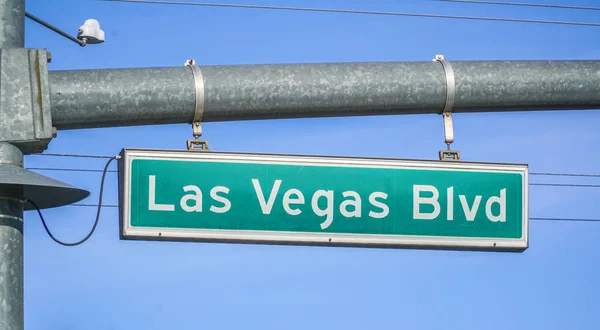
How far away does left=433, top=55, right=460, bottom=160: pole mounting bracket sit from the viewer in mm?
5348

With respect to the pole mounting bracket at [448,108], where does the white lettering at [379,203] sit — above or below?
below

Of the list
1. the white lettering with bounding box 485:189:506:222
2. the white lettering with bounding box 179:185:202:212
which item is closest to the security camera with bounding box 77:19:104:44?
the white lettering with bounding box 179:185:202:212

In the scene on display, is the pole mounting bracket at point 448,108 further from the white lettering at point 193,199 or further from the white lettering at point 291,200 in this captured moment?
the white lettering at point 193,199

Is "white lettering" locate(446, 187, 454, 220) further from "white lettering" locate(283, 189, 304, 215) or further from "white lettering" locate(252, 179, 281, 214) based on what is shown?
"white lettering" locate(252, 179, 281, 214)

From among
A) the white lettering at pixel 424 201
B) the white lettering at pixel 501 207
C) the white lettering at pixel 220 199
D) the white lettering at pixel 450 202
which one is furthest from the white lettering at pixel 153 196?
the white lettering at pixel 501 207

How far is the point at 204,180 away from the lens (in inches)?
199

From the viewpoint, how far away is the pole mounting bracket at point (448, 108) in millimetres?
5348

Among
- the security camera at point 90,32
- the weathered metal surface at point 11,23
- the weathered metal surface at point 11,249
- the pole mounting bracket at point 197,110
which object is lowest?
the weathered metal surface at point 11,249

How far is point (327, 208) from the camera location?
5188mm

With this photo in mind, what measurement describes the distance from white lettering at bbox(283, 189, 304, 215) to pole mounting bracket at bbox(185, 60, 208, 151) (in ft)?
1.54

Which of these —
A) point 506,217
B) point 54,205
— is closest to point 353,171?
point 506,217

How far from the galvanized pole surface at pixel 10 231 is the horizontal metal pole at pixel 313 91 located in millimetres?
283

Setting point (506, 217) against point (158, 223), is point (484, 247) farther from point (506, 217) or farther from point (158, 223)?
point (158, 223)

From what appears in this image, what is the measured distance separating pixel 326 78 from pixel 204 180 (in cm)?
80
